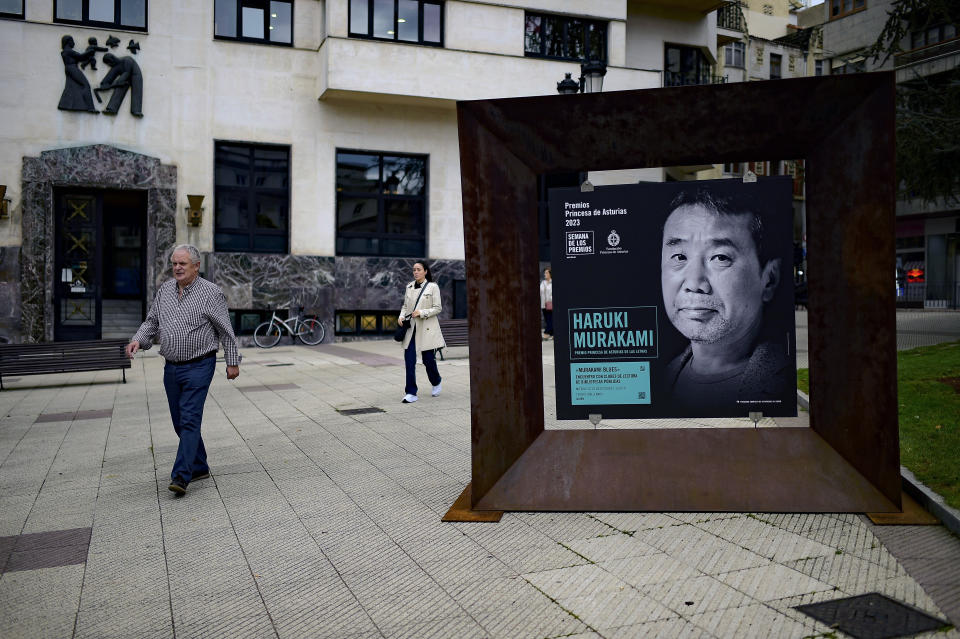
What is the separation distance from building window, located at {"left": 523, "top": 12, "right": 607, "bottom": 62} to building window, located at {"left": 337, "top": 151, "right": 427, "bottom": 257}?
4367 millimetres

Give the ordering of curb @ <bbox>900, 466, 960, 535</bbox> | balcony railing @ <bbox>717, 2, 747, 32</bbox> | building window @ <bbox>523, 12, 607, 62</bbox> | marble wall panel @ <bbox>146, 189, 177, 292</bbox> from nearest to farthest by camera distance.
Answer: curb @ <bbox>900, 466, 960, 535</bbox> → marble wall panel @ <bbox>146, 189, 177, 292</bbox> → building window @ <bbox>523, 12, 607, 62</bbox> → balcony railing @ <bbox>717, 2, 747, 32</bbox>

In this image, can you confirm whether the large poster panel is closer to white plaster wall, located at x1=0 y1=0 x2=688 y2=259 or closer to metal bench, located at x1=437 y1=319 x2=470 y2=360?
metal bench, located at x1=437 y1=319 x2=470 y2=360

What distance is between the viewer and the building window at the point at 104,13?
19141 mm

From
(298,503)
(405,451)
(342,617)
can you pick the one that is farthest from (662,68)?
(342,617)

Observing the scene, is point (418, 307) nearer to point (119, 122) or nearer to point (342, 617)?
point (342, 617)

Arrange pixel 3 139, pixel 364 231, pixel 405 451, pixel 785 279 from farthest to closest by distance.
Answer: pixel 364 231 < pixel 3 139 < pixel 405 451 < pixel 785 279

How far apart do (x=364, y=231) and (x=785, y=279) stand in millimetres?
17813

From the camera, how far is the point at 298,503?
18.6 ft

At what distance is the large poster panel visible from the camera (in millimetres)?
5117

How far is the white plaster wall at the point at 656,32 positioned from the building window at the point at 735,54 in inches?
1097

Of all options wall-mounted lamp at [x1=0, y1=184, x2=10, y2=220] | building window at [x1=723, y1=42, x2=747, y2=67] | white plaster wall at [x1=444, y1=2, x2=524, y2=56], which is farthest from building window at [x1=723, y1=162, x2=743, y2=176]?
wall-mounted lamp at [x1=0, y1=184, x2=10, y2=220]

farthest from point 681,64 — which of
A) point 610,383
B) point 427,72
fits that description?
point 610,383

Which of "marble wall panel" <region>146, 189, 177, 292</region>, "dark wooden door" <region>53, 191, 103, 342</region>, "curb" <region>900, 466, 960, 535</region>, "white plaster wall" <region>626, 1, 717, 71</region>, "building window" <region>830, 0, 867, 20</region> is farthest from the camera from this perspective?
"building window" <region>830, 0, 867, 20</region>

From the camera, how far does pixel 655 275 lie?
5223 millimetres
